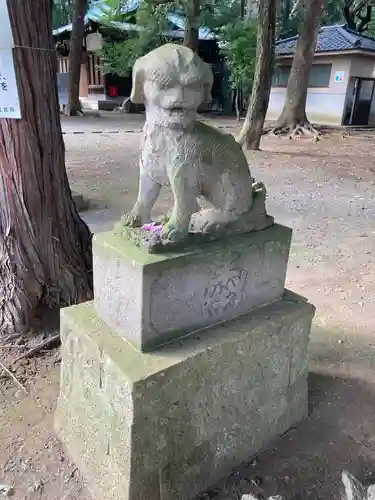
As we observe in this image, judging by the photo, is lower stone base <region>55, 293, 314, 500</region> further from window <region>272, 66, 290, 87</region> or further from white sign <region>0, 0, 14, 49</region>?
window <region>272, 66, 290, 87</region>

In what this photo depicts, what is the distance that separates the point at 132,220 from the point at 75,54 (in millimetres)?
15557

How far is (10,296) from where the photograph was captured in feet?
9.50

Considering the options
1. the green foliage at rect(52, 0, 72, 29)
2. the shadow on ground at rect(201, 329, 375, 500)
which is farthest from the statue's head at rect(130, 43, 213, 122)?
the green foliage at rect(52, 0, 72, 29)

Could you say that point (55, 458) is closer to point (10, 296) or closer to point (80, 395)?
point (80, 395)

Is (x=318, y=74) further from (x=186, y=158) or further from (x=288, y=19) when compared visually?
(x=186, y=158)

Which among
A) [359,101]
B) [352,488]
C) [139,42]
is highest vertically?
[139,42]

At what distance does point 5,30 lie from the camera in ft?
8.03

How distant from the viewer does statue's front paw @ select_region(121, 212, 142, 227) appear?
76.3 inches

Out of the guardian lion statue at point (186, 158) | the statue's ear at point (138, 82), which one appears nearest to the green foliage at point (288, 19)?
the guardian lion statue at point (186, 158)

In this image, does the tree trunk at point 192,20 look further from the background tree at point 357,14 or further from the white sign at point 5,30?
the white sign at point 5,30

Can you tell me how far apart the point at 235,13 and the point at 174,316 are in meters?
19.3

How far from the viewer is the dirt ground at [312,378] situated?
2.04 metres

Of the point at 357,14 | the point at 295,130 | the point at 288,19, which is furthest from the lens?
the point at 357,14

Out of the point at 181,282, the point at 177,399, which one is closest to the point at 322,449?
the point at 177,399
